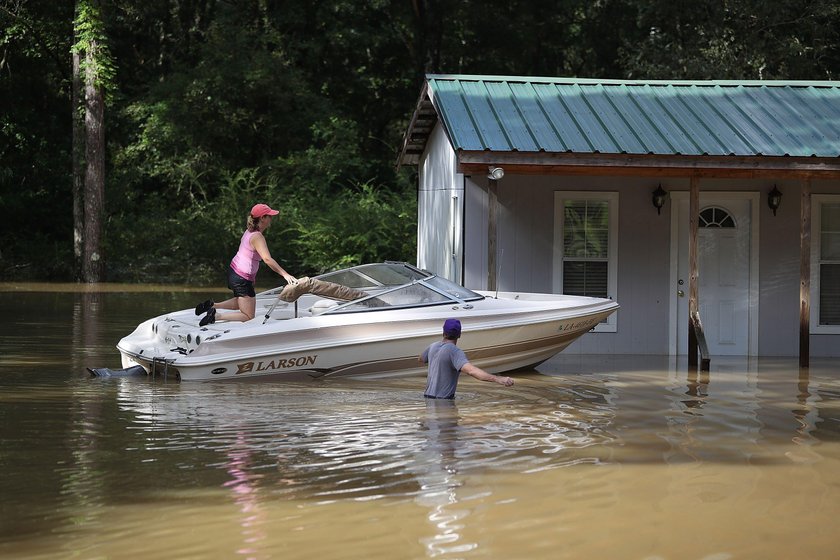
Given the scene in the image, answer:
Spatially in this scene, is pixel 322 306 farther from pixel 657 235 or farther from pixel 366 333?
pixel 657 235

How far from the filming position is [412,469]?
712cm

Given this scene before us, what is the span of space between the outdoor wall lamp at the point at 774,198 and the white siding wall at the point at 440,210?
429 cm

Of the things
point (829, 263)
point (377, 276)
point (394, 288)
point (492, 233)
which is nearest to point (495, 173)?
point (492, 233)

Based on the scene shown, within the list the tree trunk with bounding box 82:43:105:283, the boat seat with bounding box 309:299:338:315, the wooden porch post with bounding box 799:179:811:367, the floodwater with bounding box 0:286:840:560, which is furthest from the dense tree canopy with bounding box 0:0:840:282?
the floodwater with bounding box 0:286:840:560

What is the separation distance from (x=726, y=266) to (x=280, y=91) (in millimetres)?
22360

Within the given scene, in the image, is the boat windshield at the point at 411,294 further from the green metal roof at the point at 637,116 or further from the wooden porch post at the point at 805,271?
the wooden porch post at the point at 805,271

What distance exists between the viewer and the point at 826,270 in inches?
602

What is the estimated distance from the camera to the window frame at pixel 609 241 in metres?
14.9

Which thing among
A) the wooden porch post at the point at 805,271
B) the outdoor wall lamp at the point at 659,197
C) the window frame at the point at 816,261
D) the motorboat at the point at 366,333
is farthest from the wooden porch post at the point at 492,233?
the window frame at the point at 816,261

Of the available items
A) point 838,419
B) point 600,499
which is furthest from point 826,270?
point 600,499

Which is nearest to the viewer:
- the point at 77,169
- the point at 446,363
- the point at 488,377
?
the point at 488,377

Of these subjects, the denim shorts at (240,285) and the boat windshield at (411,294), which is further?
the denim shorts at (240,285)

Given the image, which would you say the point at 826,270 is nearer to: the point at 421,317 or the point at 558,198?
the point at 558,198

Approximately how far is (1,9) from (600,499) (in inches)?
1132
